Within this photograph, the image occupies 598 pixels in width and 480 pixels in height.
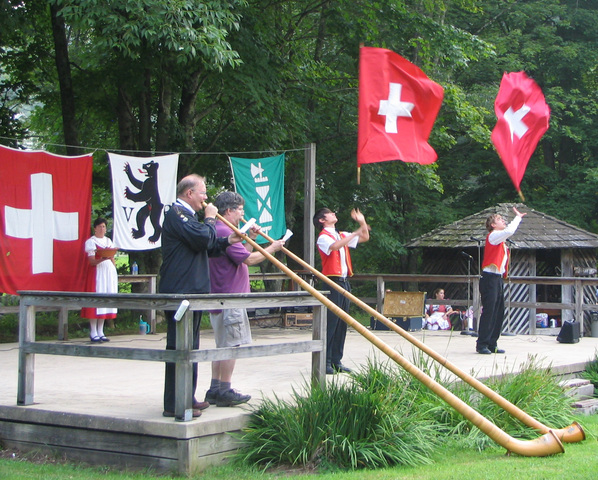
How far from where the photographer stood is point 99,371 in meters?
8.70

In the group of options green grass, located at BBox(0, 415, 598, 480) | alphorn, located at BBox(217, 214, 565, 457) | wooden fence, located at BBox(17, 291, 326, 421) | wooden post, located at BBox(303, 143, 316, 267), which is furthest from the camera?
wooden post, located at BBox(303, 143, 316, 267)

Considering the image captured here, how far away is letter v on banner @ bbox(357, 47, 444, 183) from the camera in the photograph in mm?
8953

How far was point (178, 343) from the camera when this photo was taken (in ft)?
18.7

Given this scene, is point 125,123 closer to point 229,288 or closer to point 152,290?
point 152,290

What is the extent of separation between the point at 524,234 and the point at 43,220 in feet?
46.3

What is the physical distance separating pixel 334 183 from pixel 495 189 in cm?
735

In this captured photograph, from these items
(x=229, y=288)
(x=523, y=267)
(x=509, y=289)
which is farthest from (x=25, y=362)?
(x=523, y=267)

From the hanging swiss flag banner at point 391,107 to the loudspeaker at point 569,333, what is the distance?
5.13 meters

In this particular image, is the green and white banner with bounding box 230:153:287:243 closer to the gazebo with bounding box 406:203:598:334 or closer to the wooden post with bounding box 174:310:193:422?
the wooden post with bounding box 174:310:193:422

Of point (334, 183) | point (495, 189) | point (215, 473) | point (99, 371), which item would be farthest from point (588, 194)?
point (215, 473)

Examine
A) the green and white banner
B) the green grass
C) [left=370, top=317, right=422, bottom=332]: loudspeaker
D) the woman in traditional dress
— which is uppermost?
the green and white banner

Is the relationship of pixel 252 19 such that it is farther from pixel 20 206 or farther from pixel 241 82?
pixel 20 206

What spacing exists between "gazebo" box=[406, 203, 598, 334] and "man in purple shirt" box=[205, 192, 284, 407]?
1442 cm

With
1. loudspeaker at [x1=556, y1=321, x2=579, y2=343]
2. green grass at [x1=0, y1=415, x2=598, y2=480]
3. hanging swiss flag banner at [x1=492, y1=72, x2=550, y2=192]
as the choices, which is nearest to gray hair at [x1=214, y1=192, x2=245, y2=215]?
green grass at [x1=0, y1=415, x2=598, y2=480]
